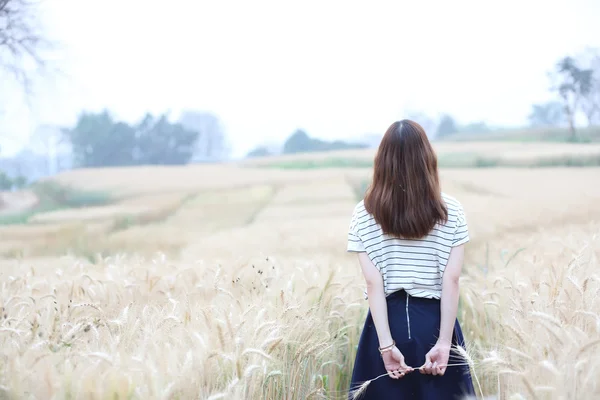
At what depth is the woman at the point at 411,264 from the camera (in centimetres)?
153

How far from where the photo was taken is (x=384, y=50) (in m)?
3.85

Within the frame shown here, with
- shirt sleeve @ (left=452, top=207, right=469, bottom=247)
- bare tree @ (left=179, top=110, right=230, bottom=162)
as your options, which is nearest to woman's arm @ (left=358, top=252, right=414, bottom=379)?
shirt sleeve @ (left=452, top=207, right=469, bottom=247)

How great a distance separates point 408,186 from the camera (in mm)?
1523

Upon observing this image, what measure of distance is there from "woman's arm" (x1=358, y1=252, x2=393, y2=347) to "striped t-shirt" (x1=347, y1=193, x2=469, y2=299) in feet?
0.12

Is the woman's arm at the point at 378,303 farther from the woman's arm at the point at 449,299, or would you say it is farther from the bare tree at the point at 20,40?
the bare tree at the point at 20,40

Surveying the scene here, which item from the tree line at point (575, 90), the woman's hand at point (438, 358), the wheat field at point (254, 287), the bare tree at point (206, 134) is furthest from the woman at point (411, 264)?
the tree line at point (575, 90)

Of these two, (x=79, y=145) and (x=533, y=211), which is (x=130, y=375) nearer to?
(x=79, y=145)

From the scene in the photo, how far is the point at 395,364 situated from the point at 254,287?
1.12m

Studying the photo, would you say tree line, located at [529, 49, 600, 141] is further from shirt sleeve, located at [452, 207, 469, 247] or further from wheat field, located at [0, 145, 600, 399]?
shirt sleeve, located at [452, 207, 469, 247]

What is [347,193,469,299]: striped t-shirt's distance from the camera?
1565 millimetres

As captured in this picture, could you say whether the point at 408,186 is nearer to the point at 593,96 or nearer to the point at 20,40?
the point at 593,96

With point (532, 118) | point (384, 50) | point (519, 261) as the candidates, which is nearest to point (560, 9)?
point (532, 118)

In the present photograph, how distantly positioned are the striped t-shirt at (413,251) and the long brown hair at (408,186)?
0.04 m

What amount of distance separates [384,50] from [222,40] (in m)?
1.15
